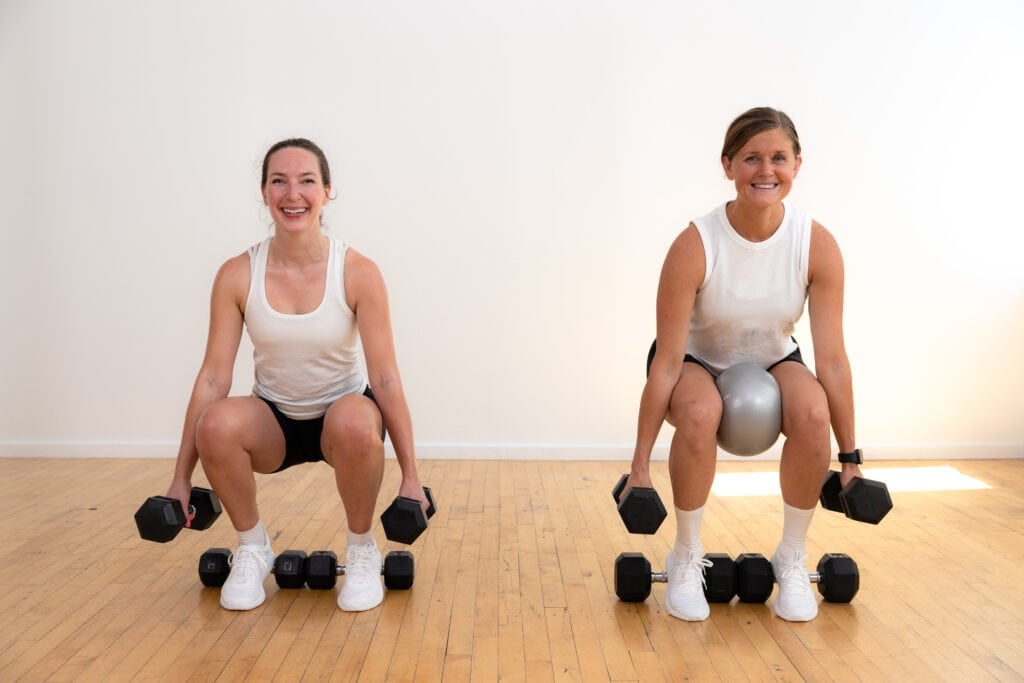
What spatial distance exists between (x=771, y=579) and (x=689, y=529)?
0.70 ft

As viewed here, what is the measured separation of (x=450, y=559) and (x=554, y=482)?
101 centimetres

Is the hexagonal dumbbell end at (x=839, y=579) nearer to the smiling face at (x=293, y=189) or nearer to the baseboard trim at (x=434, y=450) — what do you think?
the smiling face at (x=293, y=189)

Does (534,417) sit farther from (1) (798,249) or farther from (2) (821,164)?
(1) (798,249)

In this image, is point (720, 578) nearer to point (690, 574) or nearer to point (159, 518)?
point (690, 574)

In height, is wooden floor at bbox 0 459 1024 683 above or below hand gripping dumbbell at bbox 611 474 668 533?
below

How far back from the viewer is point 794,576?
2.13m

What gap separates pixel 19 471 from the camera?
11.8 feet

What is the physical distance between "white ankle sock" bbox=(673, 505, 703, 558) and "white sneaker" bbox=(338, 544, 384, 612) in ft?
2.11

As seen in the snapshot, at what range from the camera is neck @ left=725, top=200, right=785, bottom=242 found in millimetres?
2100

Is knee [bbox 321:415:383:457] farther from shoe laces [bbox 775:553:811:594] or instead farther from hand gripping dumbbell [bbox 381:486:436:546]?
shoe laces [bbox 775:553:811:594]

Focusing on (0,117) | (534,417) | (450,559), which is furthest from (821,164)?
(0,117)

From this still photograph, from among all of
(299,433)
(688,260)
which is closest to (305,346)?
(299,433)

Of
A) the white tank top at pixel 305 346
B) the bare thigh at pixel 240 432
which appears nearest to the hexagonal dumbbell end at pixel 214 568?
the bare thigh at pixel 240 432

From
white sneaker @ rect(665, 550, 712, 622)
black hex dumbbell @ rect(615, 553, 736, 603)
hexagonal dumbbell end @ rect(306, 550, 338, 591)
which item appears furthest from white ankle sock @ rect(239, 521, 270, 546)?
white sneaker @ rect(665, 550, 712, 622)
